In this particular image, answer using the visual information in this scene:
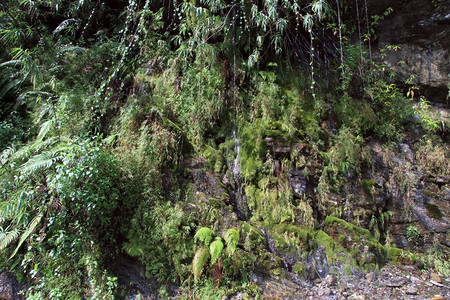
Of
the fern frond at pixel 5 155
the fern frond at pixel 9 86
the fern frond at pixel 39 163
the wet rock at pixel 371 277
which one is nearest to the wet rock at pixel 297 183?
the wet rock at pixel 371 277

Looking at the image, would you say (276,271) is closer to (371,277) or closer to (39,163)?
(371,277)

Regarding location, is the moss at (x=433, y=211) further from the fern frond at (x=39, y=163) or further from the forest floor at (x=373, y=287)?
the fern frond at (x=39, y=163)

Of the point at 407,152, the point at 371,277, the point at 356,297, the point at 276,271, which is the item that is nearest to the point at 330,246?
the point at 371,277

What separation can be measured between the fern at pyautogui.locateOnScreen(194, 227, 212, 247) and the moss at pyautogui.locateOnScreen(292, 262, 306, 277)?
1553 mm

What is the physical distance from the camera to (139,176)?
4.44 metres

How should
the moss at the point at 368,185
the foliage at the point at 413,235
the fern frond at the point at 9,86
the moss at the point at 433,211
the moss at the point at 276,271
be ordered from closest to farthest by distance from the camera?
the moss at the point at 276,271 → the foliage at the point at 413,235 → the moss at the point at 433,211 → the moss at the point at 368,185 → the fern frond at the point at 9,86

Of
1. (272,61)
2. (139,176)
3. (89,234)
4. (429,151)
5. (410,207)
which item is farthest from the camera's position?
(272,61)

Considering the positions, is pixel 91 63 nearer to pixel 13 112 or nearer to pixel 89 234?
pixel 13 112

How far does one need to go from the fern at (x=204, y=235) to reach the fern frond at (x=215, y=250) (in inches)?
5.4

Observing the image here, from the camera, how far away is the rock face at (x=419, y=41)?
6719 millimetres

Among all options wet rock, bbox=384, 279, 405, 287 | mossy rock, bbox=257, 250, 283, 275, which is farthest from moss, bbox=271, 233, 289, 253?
wet rock, bbox=384, 279, 405, 287

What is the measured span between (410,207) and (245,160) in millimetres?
3635

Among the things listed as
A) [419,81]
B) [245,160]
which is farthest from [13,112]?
[419,81]

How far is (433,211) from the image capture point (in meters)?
5.24
